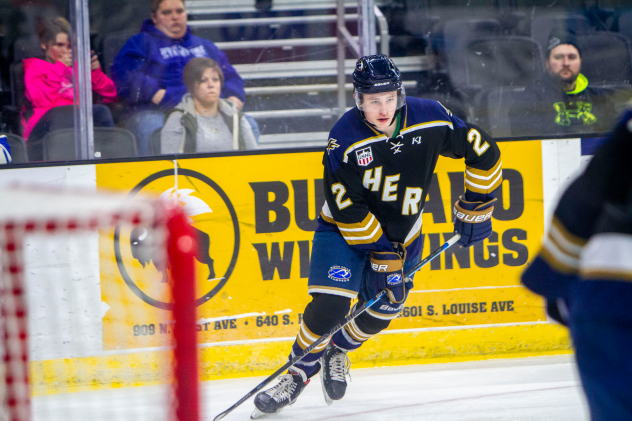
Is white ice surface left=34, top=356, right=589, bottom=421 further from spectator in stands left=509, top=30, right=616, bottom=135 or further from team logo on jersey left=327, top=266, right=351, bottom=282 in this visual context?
spectator in stands left=509, top=30, right=616, bottom=135

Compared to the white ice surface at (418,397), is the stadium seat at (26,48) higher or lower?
higher

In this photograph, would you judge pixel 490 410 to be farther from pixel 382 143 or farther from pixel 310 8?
pixel 310 8

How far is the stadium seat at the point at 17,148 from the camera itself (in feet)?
10.0

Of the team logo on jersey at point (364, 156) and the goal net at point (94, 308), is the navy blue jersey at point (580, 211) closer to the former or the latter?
the goal net at point (94, 308)

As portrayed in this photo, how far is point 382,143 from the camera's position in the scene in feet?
7.79

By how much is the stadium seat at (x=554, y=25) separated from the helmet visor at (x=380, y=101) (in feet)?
5.66

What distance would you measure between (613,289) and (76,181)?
8.25ft

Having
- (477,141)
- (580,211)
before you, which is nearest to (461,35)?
(477,141)

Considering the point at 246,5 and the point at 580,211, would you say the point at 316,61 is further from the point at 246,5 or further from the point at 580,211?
the point at 580,211

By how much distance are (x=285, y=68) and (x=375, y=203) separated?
1372 mm

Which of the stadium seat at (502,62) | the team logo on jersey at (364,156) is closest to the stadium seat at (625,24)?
the stadium seat at (502,62)

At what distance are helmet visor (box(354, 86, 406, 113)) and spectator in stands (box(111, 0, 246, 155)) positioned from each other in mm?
1171

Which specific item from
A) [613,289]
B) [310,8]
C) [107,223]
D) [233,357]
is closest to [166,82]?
[310,8]

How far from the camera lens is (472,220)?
2568 mm
